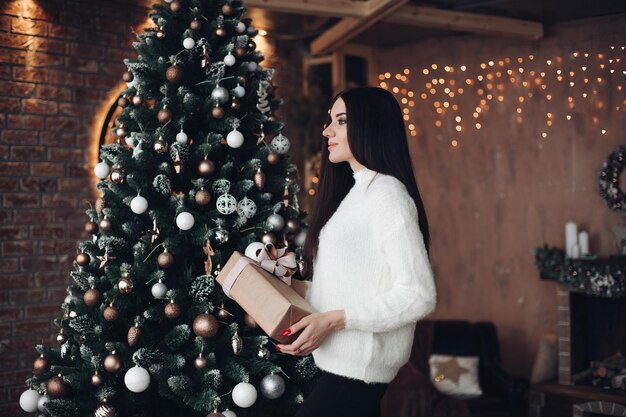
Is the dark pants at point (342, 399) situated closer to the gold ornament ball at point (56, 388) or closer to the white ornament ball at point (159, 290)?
the white ornament ball at point (159, 290)

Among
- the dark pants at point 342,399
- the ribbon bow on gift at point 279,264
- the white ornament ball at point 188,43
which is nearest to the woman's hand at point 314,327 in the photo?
the dark pants at point 342,399

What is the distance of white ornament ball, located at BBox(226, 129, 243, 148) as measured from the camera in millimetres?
Answer: 2707

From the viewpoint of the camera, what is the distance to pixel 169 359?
2.55 meters

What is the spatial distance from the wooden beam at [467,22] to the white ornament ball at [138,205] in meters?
2.80

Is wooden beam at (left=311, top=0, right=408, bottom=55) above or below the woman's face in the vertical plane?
above

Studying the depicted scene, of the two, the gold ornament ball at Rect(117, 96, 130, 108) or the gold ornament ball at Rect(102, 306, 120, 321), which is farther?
the gold ornament ball at Rect(117, 96, 130, 108)

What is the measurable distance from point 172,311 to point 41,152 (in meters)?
2.24

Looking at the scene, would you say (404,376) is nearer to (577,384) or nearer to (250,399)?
(577,384)

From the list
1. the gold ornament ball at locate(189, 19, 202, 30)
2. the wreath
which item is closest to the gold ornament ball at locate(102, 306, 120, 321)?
the gold ornament ball at locate(189, 19, 202, 30)

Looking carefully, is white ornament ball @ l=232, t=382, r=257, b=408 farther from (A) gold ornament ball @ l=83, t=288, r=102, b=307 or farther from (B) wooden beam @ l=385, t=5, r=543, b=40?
(B) wooden beam @ l=385, t=5, r=543, b=40

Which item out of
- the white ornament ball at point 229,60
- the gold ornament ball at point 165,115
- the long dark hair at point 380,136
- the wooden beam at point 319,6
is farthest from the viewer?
the wooden beam at point 319,6

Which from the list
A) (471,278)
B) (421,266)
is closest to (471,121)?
(471,278)

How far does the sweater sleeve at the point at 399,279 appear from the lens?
73.8 inches

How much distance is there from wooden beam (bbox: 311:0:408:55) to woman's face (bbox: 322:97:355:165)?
2510 millimetres
